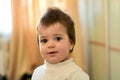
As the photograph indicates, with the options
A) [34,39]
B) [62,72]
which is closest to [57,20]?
[62,72]

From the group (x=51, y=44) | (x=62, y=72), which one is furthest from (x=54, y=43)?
(x=62, y=72)

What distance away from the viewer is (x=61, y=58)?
1.05 m

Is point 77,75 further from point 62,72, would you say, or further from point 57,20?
point 57,20

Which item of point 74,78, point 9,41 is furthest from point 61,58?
point 9,41

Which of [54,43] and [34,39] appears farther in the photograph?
[34,39]

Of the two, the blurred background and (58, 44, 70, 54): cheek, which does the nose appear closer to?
(58, 44, 70, 54): cheek

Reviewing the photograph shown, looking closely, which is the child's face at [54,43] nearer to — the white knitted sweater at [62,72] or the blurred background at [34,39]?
the white knitted sweater at [62,72]

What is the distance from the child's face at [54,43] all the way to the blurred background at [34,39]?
43.2 inches

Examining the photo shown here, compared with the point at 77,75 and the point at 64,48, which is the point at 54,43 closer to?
the point at 64,48

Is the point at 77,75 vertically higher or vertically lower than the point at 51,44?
lower

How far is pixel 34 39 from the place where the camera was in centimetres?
263

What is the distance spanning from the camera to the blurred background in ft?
7.30

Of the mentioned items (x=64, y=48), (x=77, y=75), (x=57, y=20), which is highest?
(x=57, y=20)

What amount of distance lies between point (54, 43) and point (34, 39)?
163 centimetres
